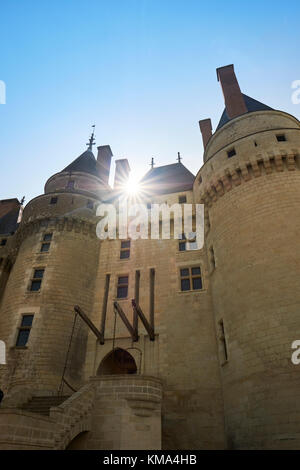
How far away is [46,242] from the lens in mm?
15414

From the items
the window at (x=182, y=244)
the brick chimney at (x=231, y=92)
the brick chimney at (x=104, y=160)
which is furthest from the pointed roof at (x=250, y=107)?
the brick chimney at (x=104, y=160)

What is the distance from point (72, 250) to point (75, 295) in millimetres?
2327

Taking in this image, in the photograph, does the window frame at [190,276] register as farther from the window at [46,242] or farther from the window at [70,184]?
the window at [70,184]

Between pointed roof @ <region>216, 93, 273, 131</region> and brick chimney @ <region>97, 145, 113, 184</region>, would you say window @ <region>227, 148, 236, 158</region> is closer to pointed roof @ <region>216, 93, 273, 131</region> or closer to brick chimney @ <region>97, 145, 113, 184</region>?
pointed roof @ <region>216, 93, 273, 131</region>

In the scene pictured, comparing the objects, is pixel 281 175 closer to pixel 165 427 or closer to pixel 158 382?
pixel 158 382

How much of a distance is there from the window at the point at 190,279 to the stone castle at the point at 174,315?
1.9 inches

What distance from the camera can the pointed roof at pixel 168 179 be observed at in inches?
704

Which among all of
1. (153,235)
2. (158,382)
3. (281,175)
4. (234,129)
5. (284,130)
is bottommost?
(158,382)

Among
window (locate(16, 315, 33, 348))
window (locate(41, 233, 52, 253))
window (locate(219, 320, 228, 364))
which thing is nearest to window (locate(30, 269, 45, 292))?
window (locate(41, 233, 52, 253))

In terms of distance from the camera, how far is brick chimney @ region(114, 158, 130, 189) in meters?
20.4

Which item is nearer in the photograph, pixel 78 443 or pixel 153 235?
pixel 78 443

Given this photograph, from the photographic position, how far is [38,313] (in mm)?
12922

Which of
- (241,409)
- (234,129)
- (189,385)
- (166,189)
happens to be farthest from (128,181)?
(241,409)

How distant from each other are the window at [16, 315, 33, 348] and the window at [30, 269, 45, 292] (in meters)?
1.37
